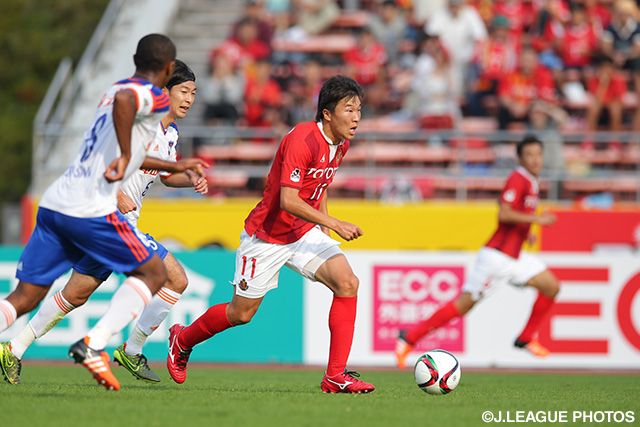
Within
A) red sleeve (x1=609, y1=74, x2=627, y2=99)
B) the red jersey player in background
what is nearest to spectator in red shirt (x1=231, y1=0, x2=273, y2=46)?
red sleeve (x1=609, y1=74, x2=627, y2=99)

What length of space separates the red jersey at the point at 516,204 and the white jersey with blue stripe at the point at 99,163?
17.9 feet

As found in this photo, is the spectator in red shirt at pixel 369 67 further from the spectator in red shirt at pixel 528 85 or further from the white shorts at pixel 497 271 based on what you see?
the white shorts at pixel 497 271

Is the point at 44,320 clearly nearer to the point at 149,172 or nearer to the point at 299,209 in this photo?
the point at 149,172

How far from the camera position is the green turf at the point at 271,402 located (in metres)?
5.34

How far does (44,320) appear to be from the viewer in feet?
22.5

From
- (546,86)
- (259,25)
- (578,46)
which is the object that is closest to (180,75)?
(259,25)

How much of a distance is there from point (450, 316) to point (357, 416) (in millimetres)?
4716

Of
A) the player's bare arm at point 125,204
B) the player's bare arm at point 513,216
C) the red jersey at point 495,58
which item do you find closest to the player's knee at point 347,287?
the player's bare arm at point 125,204

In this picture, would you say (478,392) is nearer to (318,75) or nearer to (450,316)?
(450,316)

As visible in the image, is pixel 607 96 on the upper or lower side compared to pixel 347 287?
upper

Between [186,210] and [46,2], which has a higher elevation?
[46,2]

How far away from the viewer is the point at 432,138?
13742 mm

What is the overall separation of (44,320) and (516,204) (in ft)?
18.5

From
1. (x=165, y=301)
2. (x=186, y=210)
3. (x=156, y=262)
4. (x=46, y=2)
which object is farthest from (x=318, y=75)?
(x=46, y=2)
